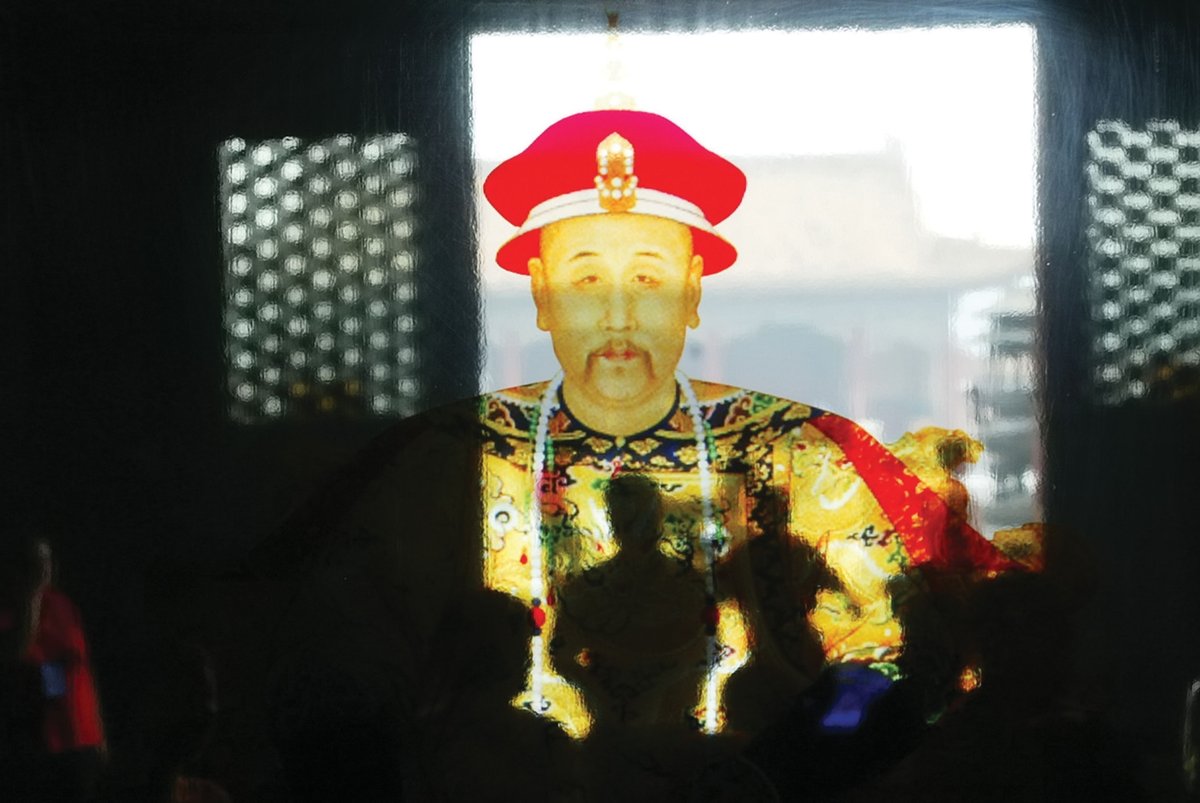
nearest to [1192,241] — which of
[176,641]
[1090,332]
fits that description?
[1090,332]

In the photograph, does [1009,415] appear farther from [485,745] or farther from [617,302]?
[485,745]

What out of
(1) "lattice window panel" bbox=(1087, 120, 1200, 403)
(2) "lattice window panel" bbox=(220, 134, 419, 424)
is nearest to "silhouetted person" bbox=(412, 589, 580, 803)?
(2) "lattice window panel" bbox=(220, 134, 419, 424)

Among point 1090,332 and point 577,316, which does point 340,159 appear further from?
point 1090,332

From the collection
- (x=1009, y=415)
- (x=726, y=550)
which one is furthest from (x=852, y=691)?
(x=1009, y=415)

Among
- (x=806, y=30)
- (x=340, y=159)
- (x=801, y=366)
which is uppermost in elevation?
(x=806, y=30)

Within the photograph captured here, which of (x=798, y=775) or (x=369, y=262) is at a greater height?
(x=369, y=262)

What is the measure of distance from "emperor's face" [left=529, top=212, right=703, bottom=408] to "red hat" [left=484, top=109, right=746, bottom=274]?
29 mm

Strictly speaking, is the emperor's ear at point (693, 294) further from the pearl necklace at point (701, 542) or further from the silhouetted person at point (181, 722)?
the silhouetted person at point (181, 722)

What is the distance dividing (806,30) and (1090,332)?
726mm

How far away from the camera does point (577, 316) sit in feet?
6.77

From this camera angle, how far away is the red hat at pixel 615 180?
2.06 meters

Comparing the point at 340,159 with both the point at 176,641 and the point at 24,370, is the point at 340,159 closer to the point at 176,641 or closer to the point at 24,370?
the point at 24,370

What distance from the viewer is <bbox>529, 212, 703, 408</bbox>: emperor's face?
2.06m

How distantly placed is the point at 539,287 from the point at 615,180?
226mm
